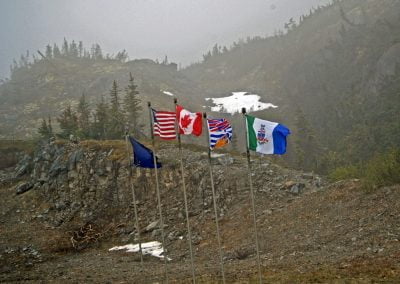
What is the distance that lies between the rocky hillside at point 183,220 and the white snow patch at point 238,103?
92.6m

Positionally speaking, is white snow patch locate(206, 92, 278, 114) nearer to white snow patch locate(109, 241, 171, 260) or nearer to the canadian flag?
white snow patch locate(109, 241, 171, 260)

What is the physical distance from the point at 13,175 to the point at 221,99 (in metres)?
119

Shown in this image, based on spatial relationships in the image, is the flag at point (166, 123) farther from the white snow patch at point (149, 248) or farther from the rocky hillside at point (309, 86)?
the rocky hillside at point (309, 86)

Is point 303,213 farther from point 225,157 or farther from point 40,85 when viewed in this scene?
point 40,85

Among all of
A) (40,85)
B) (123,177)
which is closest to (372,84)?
(123,177)

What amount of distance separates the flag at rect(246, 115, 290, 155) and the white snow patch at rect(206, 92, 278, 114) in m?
113

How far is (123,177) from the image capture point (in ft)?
118

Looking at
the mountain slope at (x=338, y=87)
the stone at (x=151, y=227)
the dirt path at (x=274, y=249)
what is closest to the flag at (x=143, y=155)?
the dirt path at (x=274, y=249)

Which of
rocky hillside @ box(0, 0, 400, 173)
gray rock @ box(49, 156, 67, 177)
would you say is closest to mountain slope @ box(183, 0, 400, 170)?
rocky hillside @ box(0, 0, 400, 173)

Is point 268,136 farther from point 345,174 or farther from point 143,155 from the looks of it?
point 345,174

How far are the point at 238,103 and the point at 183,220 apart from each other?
120399 mm

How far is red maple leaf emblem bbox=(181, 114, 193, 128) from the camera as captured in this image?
14367mm

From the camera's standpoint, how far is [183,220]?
28734mm

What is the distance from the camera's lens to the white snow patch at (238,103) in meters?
131
